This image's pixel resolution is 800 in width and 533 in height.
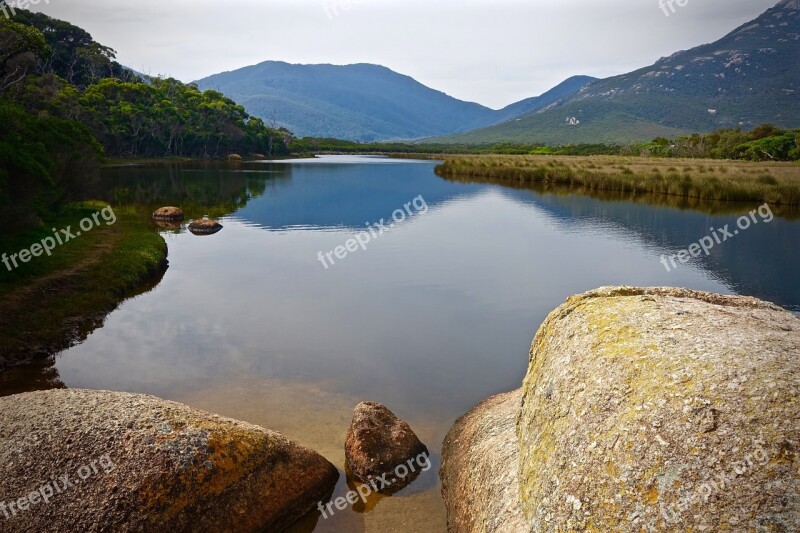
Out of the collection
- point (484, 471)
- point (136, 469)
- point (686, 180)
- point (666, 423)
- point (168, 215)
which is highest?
point (666, 423)

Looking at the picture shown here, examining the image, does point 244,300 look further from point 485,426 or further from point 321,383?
point 485,426

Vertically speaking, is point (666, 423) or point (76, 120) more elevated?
point (76, 120)

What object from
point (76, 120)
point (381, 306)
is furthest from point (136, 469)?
point (76, 120)

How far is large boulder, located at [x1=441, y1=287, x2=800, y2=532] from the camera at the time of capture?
397cm

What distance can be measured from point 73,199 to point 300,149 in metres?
134

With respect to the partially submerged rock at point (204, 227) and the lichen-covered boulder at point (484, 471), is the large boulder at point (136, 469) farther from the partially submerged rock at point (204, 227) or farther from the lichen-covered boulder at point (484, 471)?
the partially submerged rock at point (204, 227)

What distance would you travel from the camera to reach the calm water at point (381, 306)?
488 inches

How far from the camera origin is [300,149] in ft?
533

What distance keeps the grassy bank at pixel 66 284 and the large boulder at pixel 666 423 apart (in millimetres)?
14262

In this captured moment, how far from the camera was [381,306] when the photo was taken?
66.5 feet

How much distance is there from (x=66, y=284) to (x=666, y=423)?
67.2 ft

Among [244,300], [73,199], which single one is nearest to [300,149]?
[73,199]

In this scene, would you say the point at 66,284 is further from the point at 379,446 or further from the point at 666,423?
the point at 666,423

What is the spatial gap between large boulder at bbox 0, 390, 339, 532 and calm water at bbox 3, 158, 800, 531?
1172 millimetres
